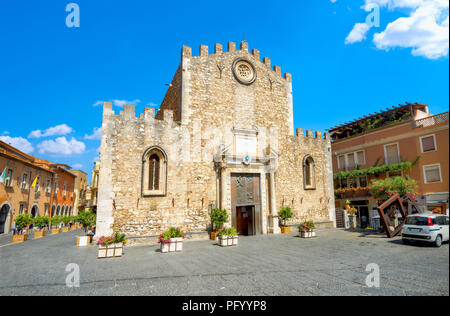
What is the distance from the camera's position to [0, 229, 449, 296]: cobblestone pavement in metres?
5.86

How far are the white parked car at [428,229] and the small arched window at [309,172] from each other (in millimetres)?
8954

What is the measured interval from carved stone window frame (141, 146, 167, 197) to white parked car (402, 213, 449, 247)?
12.9 m

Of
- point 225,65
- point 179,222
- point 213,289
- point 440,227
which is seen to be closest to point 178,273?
point 213,289

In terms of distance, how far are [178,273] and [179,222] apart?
26.6ft

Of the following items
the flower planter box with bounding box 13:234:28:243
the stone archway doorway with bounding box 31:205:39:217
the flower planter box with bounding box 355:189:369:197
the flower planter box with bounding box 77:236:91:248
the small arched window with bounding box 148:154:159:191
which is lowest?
the flower planter box with bounding box 13:234:28:243

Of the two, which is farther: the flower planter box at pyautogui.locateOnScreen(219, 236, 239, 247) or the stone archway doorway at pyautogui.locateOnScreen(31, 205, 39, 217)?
the stone archway doorway at pyautogui.locateOnScreen(31, 205, 39, 217)

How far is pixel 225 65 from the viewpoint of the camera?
62.5 feet

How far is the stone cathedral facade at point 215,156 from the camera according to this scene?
584 inches

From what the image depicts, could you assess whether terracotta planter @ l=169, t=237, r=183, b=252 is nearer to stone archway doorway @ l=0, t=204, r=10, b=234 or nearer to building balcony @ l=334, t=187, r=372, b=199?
building balcony @ l=334, t=187, r=372, b=199

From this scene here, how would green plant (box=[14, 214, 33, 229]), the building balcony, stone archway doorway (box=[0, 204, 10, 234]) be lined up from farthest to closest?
stone archway doorway (box=[0, 204, 10, 234]), the building balcony, green plant (box=[14, 214, 33, 229])

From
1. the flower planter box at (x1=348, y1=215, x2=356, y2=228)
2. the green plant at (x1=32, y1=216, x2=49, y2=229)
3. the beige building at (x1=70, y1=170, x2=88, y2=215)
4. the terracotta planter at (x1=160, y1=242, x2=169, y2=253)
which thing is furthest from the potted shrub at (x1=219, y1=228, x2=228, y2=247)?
the beige building at (x1=70, y1=170, x2=88, y2=215)

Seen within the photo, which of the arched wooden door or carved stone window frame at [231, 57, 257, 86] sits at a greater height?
carved stone window frame at [231, 57, 257, 86]

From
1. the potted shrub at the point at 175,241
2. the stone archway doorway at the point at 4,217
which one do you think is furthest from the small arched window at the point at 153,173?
the stone archway doorway at the point at 4,217

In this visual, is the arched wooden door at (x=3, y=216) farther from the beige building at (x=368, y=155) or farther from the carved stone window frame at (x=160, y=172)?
the beige building at (x=368, y=155)
